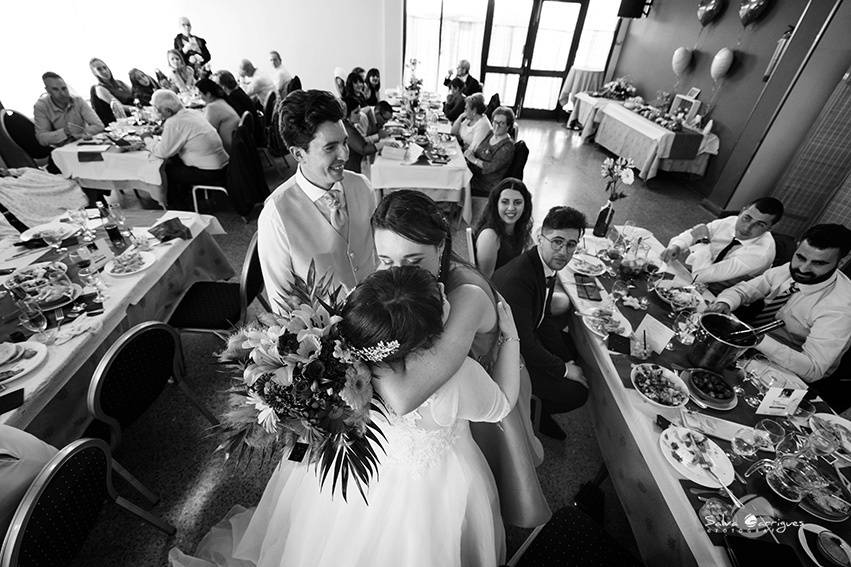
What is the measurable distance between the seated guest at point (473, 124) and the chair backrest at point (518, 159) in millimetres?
679

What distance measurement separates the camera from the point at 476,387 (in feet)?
3.45

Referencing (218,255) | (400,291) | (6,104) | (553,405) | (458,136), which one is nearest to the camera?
(400,291)

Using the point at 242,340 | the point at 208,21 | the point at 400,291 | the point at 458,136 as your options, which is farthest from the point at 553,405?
the point at 208,21

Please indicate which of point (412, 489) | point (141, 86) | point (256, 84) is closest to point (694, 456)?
point (412, 489)

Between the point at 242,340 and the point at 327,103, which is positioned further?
the point at 327,103

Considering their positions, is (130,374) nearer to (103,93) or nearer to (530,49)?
(103,93)

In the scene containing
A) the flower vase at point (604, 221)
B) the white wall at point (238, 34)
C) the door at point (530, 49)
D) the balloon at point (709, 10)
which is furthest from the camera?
the door at point (530, 49)

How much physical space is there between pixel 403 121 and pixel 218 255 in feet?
11.8

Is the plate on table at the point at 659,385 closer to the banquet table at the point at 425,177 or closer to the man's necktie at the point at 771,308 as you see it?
the man's necktie at the point at 771,308

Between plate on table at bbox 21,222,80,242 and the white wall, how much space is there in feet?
22.6

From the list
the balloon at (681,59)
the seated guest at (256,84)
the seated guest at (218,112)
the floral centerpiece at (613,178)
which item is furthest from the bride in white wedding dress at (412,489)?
the balloon at (681,59)

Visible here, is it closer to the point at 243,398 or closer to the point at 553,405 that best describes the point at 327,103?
the point at 243,398

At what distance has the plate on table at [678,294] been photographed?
1.99 metres

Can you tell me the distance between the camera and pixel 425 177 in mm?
4051
